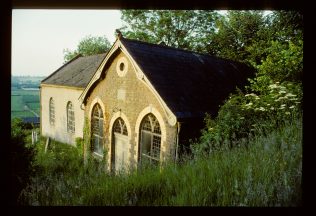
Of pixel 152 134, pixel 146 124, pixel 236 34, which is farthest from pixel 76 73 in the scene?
pixel 236 34

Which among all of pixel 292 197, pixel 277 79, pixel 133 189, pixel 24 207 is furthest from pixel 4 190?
pixel 277 79

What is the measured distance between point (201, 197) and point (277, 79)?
875 cm

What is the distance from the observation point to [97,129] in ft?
49.4

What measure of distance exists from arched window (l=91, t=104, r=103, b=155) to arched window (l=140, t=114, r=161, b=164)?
139 inches

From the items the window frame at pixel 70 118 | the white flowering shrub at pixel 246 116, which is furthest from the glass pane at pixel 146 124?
the window frame at pixel 70 118

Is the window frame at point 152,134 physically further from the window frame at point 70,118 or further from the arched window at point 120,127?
the window frame at point 70,118

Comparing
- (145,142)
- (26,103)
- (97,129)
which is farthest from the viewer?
(26,103)

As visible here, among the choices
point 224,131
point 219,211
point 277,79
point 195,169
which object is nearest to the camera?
point 219,211

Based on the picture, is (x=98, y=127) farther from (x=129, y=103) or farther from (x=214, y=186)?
(x=214, y=186)

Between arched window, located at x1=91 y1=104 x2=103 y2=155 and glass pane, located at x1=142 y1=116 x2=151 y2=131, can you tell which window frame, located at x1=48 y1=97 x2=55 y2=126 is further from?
glass pane, located at x1=142 y1=116 x2=151 y2=131

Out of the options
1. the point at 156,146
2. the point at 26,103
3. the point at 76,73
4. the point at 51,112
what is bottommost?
the point at 156,146

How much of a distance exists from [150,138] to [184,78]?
9.85 feet

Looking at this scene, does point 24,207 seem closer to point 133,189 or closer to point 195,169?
point 133,189

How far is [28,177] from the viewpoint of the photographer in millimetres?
7219
